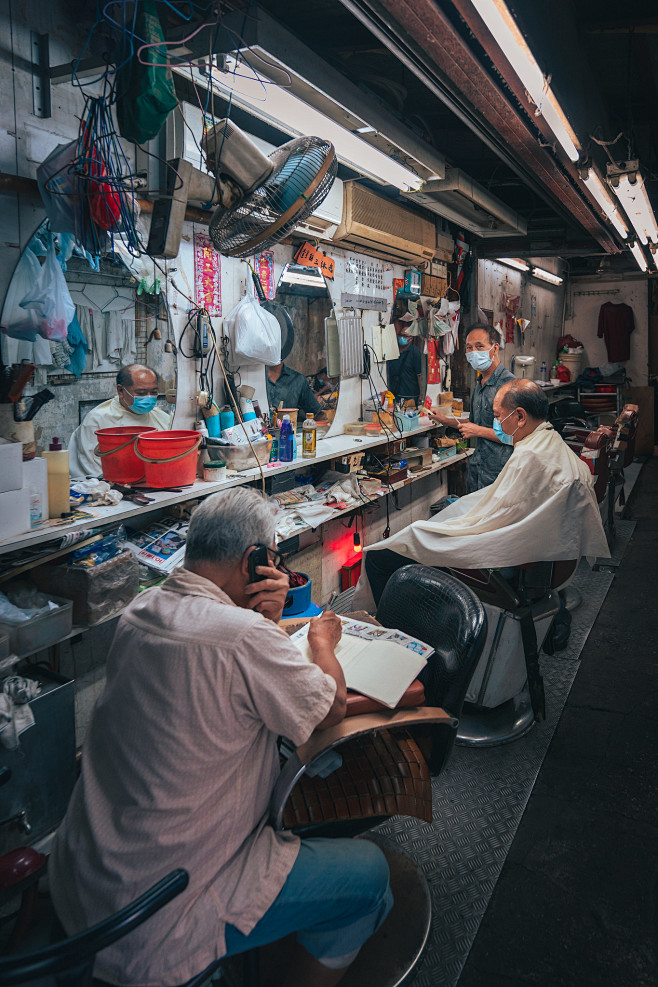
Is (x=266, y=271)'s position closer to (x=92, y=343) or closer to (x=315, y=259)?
(x=315, y=259)

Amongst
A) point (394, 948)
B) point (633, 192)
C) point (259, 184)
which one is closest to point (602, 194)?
point (633, 192)

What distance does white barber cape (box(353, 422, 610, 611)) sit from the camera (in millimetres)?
2969

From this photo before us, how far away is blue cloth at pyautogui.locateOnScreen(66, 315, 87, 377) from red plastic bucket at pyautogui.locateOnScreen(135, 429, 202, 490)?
37cm

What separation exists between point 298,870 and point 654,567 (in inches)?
192

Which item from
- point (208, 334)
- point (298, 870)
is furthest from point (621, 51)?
point (298, 870)

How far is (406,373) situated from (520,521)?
2945mm

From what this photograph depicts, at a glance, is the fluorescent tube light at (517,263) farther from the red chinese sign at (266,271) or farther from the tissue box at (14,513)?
the tissue box at (14,513)

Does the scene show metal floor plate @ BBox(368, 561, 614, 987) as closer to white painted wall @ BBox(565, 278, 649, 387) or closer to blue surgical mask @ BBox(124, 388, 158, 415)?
blue surgical mask @ BBox(124, 388, 158, 415)

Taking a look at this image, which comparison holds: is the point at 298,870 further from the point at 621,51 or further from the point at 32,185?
the point at 621,51

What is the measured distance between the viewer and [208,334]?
331cm

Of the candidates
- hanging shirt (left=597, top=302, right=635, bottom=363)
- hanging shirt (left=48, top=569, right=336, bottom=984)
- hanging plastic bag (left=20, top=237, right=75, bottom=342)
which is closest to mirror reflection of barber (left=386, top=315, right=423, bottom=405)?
hanging plastic bag (left=20, top=237, right=75, bottom=342)

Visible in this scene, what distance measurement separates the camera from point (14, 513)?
7.13 feet

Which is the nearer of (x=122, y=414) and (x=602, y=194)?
(x=122, y=414)

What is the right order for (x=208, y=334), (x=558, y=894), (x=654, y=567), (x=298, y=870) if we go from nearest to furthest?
(x=298, y=870) < (x=558, y=894) < (x=208, y=334) < (x=654, y=567)
